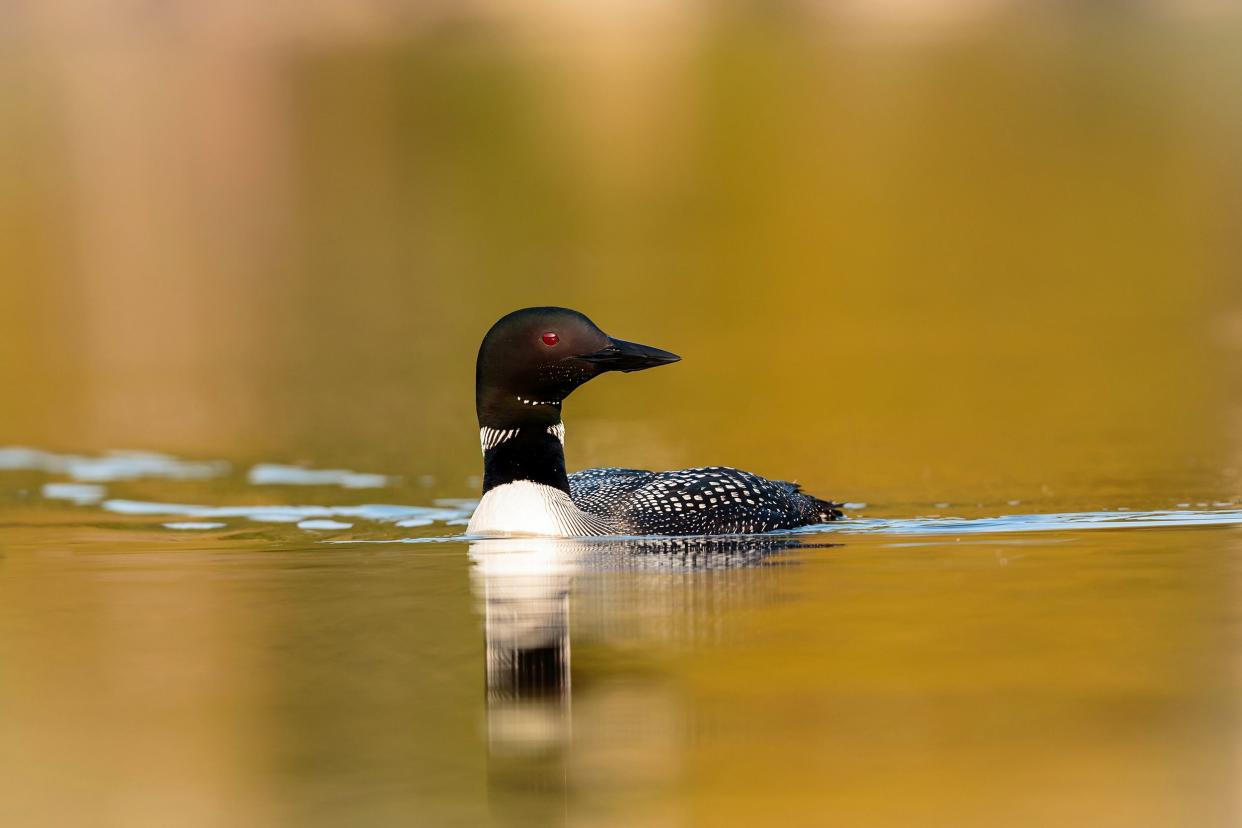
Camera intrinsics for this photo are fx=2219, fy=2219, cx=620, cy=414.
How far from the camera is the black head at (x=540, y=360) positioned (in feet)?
29.2

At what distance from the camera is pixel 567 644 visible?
6270 mm

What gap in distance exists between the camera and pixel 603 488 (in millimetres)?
9398

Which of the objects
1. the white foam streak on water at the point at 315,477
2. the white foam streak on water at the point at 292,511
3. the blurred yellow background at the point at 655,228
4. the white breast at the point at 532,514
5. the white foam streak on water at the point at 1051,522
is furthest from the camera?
the blurred yellow background at the point at 655,228

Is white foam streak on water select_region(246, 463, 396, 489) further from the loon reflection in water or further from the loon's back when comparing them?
the loon reflection in water

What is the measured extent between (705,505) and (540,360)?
929mm

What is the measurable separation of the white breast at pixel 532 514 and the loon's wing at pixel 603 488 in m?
0.14

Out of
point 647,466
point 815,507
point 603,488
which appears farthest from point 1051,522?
point 647,466

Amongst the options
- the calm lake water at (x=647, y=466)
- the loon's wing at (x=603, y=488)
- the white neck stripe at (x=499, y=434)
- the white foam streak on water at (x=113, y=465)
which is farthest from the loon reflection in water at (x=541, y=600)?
the white foam streak on water at (x=113, y=465)

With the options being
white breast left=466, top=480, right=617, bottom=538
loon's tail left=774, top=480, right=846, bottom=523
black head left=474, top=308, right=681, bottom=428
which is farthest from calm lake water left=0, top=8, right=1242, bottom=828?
black head left=474, top=308, right=681, bottom=428

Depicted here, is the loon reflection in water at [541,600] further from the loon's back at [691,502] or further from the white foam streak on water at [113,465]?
the white foam streak on water at [113,465]

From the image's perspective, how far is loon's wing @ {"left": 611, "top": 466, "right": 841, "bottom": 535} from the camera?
9109 mm

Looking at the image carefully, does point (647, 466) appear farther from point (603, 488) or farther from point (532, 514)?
point (532, 514)

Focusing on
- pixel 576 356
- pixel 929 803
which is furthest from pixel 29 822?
pixel 576 356

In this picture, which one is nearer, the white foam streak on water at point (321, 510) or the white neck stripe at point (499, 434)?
the white neck stripe at point (499, 434)
